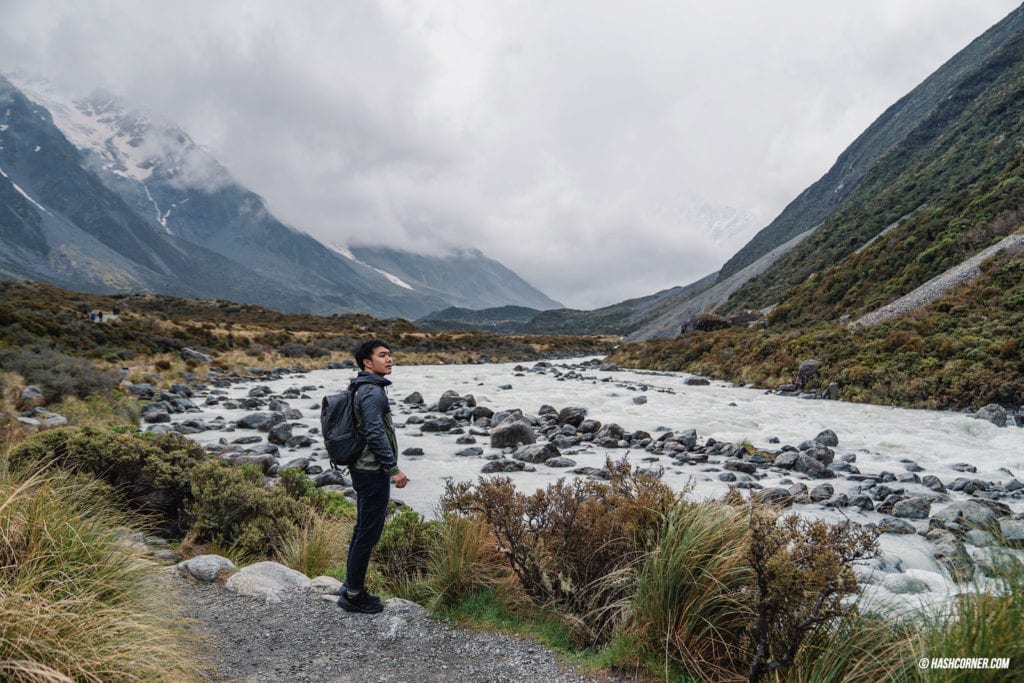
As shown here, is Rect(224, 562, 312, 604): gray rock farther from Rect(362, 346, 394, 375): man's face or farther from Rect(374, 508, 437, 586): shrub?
Rect(362, 346, 394, 375): man's face

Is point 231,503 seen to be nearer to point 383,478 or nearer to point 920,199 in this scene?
point 383,478

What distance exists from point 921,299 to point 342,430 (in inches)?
1099

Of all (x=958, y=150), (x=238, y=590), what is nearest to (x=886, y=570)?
(x=238, y=590)

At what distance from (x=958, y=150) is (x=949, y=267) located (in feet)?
116

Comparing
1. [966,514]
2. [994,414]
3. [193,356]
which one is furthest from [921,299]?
[193,356]

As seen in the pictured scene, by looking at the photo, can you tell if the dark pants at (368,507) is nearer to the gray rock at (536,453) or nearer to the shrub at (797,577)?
the shrub at (797,577)

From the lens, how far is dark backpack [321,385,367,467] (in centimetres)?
471

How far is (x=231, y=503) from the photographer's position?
682cm

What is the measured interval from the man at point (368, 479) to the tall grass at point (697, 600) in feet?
7.55

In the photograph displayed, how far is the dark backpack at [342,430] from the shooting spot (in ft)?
15.5

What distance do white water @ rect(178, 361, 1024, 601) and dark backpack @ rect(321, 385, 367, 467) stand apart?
3708 millimetres

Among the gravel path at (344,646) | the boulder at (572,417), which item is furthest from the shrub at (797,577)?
the boulder at (572,417)

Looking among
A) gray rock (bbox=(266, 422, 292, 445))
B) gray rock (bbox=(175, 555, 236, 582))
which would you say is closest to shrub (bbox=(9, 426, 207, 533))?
gray rock (bbox=(175, 555, 236, 582))

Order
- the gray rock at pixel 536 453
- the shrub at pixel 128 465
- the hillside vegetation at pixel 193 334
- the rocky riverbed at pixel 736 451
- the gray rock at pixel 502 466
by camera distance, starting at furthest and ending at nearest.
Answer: the hillside vegetation at pixel 193 334 → the gray rock at pixel 536 453 → the gray rock at pixel 502 466 → the rocky riverbed at pixel 736 451 → the shrub at pixel 128 465
